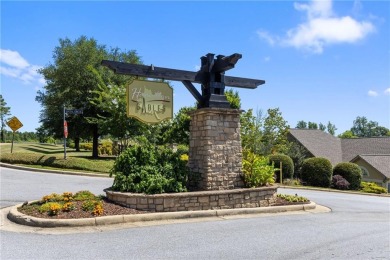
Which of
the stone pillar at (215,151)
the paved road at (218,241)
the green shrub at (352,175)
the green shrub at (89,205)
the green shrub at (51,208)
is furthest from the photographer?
the green shrub at (352,175)

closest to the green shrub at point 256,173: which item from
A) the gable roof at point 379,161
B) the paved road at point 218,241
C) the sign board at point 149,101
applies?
the paved road at point 218,241

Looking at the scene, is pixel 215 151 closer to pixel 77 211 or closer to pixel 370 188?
pixel 77 211

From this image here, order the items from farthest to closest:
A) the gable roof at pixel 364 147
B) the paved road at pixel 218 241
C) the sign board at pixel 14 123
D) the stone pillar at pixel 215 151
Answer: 1. the gable roof at pixel 364 147
2. the sign board at pixel 14 123
3. the stone pillar at pixel 215 151
4. the paved road at pixel 218 241

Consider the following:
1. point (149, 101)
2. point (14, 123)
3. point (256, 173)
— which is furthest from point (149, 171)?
point (14, 123)

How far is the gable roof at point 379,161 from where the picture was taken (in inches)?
1082

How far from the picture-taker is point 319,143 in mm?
32938

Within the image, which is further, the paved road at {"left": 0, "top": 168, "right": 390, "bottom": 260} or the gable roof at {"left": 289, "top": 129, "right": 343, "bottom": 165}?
the gable roof at {"left": 289, "top": 129, "right": 343, "bottom": 165}

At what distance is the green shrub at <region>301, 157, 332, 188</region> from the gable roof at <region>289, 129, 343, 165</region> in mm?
7712

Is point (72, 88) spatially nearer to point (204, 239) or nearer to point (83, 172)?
point (83, 172)

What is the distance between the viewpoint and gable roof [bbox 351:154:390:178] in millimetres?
27484

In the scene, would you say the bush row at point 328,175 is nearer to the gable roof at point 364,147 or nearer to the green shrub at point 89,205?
the gable roof at point 364,147

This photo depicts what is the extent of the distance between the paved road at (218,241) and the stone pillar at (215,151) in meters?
1.49

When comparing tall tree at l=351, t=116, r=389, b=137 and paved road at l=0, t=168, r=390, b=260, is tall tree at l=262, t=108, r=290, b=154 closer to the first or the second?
paved road at l=0, t=168, r=390, b=260

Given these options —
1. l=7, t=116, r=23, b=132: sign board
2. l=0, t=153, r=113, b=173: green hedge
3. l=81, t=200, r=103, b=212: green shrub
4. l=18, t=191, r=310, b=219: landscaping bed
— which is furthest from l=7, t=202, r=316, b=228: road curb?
l=7, t=116, r=23, b=132: sign board
